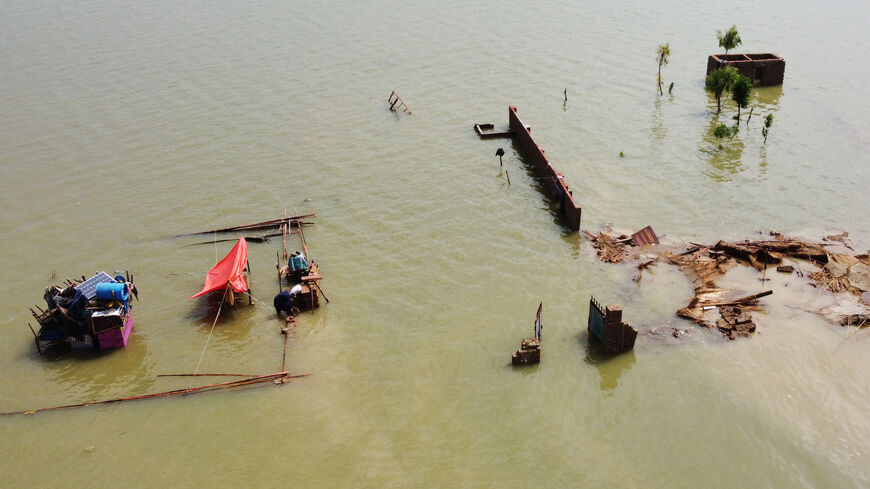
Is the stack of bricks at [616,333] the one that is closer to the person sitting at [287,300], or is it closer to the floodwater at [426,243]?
the floodwater at [426,243]

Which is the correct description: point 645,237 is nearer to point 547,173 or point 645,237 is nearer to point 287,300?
point 547,173

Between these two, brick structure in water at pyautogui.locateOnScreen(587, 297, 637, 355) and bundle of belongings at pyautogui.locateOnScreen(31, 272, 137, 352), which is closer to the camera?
brick structure in water at pyautogui.locateOnScreen(587, 297, 637, 355)

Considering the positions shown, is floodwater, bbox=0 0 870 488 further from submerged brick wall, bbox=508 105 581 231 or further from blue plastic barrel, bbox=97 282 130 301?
blue plastic barrel, bbox=97 282 130 301

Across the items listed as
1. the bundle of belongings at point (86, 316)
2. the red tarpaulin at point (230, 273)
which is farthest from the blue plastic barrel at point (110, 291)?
the red tarpaulin at point (230, 273)

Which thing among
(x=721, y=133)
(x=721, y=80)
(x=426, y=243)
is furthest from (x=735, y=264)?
(x=721, y=80)

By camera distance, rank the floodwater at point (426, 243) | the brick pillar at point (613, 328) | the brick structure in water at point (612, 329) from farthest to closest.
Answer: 1. the brick structure in water at point (612, 329)
2. the brick pillar at point (613, 328)
3. the floodwater at point (426, 243)

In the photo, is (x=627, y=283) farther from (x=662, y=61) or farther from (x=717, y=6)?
(x=717, y=6)

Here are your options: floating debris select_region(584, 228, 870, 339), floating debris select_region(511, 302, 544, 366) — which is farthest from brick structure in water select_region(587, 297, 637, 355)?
floating debris select_region(584, 228, 870, 339)
